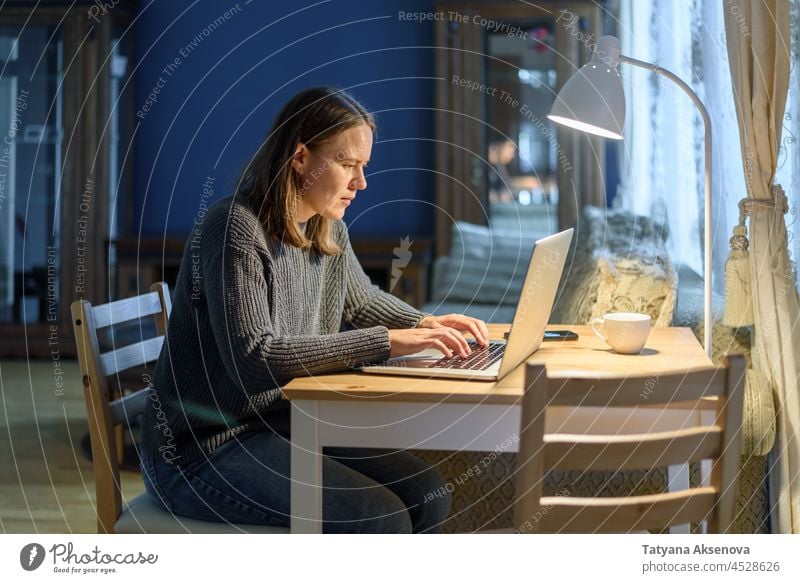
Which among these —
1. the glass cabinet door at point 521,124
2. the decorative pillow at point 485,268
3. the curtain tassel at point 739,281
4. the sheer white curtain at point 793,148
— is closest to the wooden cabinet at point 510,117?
the glass cabinet door at point 521,124

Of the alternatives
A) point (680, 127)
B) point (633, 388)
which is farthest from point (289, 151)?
point (680, 127)

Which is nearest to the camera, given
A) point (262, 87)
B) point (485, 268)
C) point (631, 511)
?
→ point (631, 511)

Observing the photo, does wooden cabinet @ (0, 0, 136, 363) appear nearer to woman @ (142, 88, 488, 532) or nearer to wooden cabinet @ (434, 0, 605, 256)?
wooden cabinet @ (434, 0, 605, 256)

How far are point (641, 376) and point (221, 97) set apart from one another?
4277 mm

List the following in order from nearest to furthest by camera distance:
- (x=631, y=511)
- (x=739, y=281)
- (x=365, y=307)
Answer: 1. (x=631, y=511)
2. (x=365, y=307)
3. (x=739, y=281)

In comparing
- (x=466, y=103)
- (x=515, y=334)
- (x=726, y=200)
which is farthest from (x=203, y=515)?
(x=466, y=103)

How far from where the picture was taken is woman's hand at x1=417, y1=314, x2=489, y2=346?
1.82m

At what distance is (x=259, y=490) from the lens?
159 centimetres

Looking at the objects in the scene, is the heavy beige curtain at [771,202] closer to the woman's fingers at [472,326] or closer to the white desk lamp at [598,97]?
the white desk lamp at [598,97]

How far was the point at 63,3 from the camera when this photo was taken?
482 cm

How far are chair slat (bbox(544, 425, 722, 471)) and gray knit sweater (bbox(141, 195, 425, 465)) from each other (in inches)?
18.0

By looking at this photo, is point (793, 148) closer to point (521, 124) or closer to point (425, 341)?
point (425, 341)

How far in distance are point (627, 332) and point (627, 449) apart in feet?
1.89

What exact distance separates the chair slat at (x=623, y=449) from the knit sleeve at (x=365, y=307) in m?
0.79
